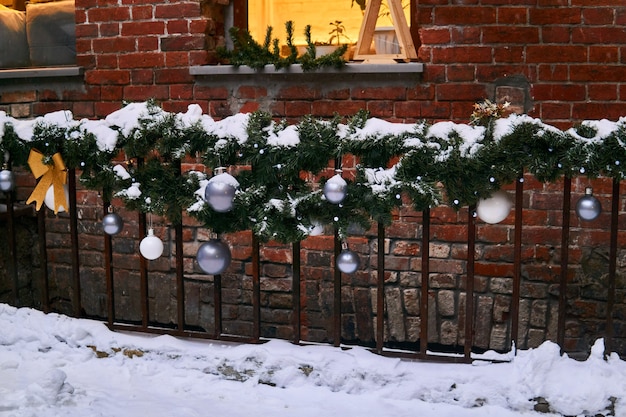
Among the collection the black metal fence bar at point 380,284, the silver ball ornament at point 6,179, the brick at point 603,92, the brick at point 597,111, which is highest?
the brick at point 603,92

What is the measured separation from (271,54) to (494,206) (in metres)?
2.04

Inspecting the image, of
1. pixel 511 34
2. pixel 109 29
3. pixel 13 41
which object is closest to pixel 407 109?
pixel 511 34

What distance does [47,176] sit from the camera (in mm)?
2906

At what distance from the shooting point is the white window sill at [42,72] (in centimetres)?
450

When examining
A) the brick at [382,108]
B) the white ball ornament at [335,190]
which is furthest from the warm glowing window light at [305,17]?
the white ball ornament at [335,190]

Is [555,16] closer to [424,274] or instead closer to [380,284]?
[424,274]

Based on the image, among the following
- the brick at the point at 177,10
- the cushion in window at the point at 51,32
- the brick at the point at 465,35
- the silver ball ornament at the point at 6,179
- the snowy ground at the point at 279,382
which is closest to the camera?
the snowy ground at the point at 279,382

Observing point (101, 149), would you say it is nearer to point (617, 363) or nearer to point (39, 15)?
point (617, 363)

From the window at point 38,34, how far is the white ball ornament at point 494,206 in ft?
10.9

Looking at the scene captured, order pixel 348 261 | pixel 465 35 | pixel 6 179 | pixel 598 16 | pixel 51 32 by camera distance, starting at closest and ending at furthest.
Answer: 1. pixel 348 261
2. pixel 6 179
3. pixel 598 16
4. pixel 465 35
5. pixel 51 32

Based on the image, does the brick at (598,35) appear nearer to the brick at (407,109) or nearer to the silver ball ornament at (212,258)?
the brick at (407,109)

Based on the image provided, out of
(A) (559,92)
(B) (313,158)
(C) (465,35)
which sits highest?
(C) (465,35)

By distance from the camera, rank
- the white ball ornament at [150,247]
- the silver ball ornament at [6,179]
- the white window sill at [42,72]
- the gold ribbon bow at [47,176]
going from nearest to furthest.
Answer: the white ball ornament at [150,247], the gold ribbon bow at [47,176], the silver ball ornament at [6,179], the white window sill at [42,72]

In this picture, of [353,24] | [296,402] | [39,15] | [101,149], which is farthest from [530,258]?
[39,15]
